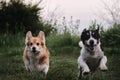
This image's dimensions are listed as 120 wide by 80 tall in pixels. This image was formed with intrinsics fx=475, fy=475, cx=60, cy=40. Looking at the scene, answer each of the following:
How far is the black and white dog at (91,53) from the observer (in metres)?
8.58

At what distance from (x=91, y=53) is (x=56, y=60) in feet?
13.8

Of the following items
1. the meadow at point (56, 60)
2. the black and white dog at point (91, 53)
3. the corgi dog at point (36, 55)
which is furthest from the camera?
the corgi dog at point (36, 55)

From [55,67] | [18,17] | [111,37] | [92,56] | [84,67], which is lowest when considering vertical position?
[55,67]

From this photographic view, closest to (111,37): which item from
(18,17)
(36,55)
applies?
(18,17)

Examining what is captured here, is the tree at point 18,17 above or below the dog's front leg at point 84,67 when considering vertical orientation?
above

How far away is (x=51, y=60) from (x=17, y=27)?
579cm

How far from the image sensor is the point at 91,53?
350 inches

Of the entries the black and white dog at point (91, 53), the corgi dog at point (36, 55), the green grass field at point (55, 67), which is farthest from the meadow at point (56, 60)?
the black and white dog at point (91, 53)

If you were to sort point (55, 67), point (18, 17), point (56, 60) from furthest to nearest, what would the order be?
point (18, 17)
point (56, 60)
point (55, 67)

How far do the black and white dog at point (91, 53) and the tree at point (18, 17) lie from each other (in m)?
9.69

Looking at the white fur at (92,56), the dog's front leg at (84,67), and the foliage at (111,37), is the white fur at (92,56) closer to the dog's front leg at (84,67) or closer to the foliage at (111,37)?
the dog's front leg at (84,67)

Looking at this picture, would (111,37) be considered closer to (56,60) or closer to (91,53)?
(56,60)

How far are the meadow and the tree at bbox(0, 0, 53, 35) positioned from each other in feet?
2.15

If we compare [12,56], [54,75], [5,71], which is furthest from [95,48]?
[12,56]
